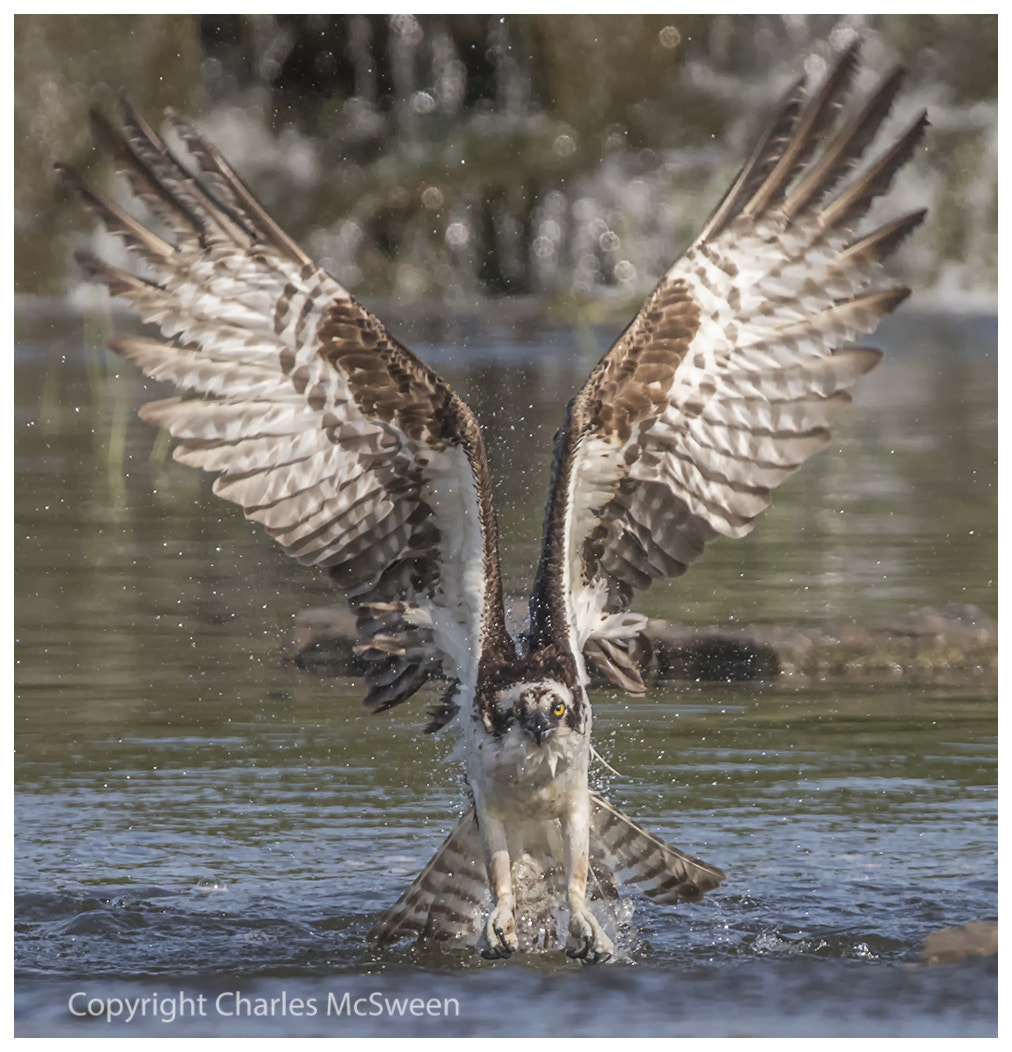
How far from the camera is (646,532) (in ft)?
21.5

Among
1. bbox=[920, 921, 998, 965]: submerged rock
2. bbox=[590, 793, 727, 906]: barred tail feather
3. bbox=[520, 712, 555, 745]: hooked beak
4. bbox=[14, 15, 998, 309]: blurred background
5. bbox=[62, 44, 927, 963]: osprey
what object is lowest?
bbox=[920, 921, 998, 965]: submerged rock

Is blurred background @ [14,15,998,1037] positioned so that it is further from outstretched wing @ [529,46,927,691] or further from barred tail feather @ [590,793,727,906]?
outstretched wing @ [529,46,927,691]

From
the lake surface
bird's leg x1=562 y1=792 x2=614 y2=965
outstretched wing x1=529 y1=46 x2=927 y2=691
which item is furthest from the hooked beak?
the lake surface

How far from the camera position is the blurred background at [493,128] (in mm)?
20672

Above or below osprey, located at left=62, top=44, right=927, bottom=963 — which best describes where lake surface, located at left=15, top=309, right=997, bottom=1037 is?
below

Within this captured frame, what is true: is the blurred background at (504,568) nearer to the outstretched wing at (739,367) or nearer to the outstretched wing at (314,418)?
the outstretched wing at (314,418)

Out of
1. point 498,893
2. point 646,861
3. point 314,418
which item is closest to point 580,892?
point 498,893

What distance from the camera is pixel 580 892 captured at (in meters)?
5.88

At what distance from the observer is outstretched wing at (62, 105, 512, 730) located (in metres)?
5.86

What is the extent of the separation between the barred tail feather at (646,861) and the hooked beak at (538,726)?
594mm

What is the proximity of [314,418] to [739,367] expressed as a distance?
150 cm

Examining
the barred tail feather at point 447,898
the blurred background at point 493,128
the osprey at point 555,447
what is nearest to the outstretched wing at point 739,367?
the osprey at point 555,447

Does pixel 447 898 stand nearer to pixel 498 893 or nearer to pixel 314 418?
pixel 498 893
